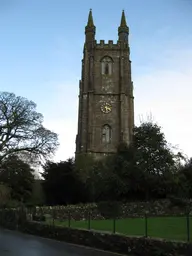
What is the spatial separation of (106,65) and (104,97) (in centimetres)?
656

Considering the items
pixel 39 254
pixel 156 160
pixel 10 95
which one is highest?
pixel 10 95

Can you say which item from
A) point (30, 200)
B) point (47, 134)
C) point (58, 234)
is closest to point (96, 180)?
point (47, 134)

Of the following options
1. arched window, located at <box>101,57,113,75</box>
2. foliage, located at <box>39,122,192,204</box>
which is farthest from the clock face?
foliage, located at <box>39,122,192,204</box>

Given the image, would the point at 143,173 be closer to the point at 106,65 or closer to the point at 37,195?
the point at 37,195

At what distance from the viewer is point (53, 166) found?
5200 cm

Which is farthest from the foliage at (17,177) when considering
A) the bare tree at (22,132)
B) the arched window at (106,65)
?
the arched window at (106,65)

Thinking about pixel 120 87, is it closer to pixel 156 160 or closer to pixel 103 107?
pixel 103 107

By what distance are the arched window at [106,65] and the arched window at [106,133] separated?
1018 cm

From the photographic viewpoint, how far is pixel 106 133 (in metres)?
65.9

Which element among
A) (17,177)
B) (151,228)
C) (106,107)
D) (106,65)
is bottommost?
(151,228)

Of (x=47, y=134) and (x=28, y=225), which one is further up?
(x=47, y=134)

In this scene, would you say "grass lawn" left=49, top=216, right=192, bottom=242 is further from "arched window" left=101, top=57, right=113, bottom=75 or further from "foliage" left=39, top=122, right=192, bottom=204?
"arched window" left=101, top=57, right=113, bottom=75

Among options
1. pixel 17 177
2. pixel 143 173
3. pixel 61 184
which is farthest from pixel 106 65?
pixel 143 173

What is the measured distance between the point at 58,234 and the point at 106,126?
47.7 m
